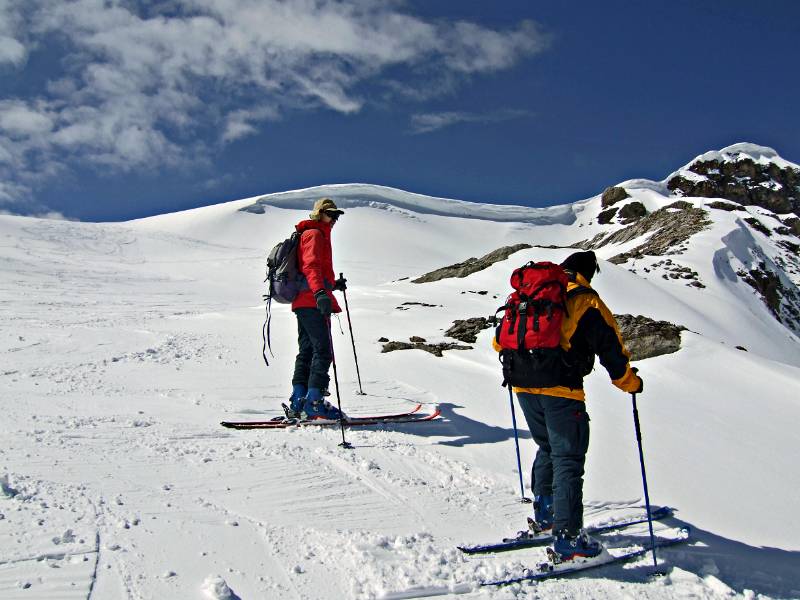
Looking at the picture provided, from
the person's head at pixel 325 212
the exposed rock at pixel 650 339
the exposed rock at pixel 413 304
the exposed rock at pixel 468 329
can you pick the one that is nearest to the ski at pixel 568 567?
the person's head at pixel 325 212

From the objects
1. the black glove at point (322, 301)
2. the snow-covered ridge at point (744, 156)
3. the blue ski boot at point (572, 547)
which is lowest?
the blue ski boot at point (572, 547)

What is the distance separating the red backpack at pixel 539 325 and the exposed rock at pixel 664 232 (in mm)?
24639

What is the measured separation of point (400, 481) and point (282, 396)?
2868 millimetres

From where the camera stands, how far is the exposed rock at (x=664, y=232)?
1188 inches

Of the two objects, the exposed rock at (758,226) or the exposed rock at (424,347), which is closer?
the exposed rock at (424,347)

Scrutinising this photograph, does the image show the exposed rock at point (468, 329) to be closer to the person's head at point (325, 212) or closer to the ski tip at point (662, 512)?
the person's head at point (325, 212)

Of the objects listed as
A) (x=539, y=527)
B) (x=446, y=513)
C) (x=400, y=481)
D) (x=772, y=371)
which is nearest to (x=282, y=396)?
(x=400, y=481)

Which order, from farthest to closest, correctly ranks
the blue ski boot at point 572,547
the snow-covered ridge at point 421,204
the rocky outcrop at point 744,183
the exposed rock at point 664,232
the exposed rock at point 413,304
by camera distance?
the rocky outcrop at point 744,183 < the snow-covered ridge at point 421,204 < the exposed rock at point 664,232 < the exposed rock at point 413,304 < the blue ski boot at point 572,547

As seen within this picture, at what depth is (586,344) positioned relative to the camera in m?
3.63

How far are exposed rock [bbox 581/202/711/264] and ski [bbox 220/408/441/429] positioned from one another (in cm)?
2264

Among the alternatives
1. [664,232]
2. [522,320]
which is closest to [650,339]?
[522,320]

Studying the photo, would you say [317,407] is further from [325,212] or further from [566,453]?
[566,453]

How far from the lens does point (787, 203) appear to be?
76.2 m

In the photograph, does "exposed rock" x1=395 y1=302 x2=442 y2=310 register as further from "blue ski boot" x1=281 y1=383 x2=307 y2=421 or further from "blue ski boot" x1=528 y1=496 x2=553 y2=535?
"blue ski boot" x1=528 y1=496 x2=553 y2=535
